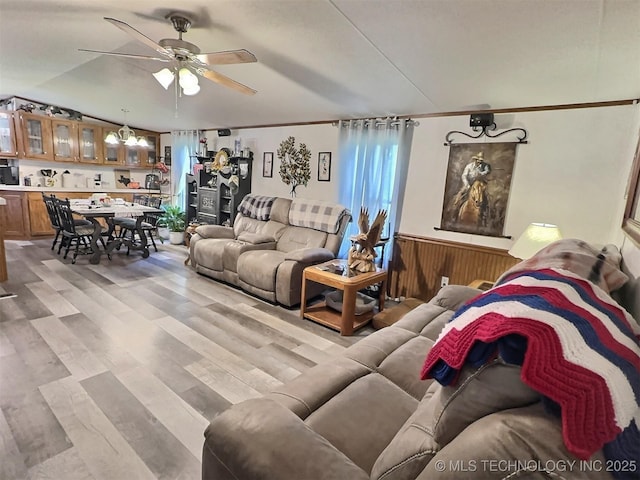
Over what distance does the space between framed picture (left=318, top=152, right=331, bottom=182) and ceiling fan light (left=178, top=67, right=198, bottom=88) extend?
89.6 inches

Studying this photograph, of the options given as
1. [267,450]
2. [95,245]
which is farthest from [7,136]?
[267,450]

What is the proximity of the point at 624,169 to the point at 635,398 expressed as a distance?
2788mm

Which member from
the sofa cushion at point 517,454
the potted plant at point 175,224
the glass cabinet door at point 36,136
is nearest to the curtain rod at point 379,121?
the sofa cushion at point 517,454

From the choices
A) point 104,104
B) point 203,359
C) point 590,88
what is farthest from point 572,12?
point 104,104

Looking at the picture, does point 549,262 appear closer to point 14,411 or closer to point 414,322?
point 414,322

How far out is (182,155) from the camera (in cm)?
657

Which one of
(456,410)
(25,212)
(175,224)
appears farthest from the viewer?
(175,224)

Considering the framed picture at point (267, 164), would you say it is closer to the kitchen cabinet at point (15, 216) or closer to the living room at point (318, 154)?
the living room at point (318, 154)

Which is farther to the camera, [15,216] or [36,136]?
[36,136]

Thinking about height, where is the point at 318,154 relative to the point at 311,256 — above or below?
above

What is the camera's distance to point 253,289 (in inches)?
144

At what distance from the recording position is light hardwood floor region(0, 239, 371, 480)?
157cm

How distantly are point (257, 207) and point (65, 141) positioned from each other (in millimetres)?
4352

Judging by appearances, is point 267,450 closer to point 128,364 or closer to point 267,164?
point 128,364
